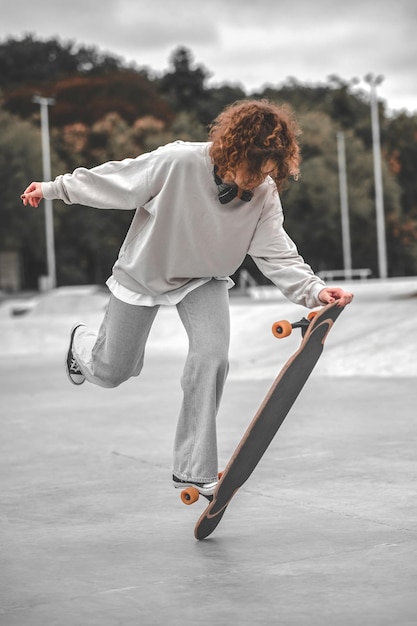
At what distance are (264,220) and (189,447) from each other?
3.17ft

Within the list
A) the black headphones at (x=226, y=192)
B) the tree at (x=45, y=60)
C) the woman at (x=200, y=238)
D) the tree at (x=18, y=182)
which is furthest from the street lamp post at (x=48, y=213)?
the black headphones at (x=226, y=192)

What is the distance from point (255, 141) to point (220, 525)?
1571 mm

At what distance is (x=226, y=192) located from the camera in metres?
4.32

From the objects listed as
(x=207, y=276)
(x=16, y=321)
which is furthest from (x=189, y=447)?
(x=16, y=321)

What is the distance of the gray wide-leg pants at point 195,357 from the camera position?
4406 millimetres

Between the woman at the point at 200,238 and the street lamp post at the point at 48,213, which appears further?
the street lamp post at the point at 48,213

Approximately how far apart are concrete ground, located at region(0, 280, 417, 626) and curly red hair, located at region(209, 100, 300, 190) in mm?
1416

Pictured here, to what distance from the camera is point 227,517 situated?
185 inches

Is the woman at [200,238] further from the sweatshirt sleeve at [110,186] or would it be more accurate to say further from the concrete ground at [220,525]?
the concrete ground at [220,525]

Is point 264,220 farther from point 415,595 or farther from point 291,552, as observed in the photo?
point 415,595

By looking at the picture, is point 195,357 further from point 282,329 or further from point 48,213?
point 48,213

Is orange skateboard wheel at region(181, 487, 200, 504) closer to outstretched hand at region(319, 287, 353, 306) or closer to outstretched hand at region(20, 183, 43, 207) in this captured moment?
outstretched hand at region(319, 287, 353, 306)

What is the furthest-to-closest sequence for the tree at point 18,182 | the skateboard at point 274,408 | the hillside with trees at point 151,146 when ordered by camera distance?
the hillside with trees at point 151,146
the tree at point 18,182
the skateboard at point 274,408

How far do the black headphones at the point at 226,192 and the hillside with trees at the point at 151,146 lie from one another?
145 ft
